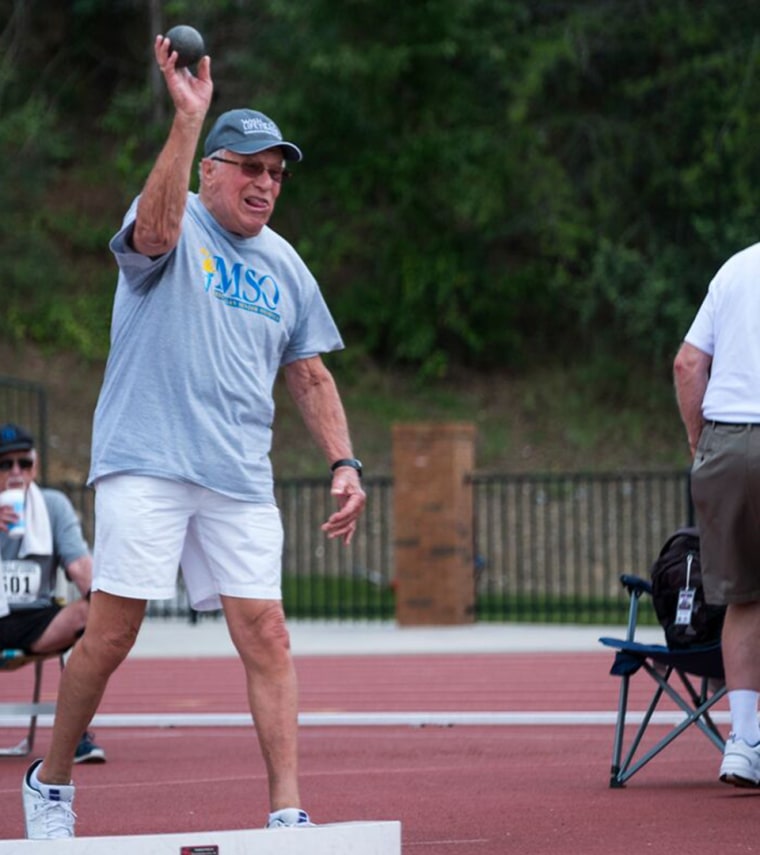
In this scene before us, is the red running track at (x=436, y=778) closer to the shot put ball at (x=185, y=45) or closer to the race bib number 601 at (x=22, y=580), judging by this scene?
the race bib number 601 at (x=22, y=580)

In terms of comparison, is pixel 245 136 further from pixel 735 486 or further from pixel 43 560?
pixel 43 560

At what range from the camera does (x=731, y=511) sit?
22.1 feet

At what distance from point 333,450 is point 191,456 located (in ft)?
1.83

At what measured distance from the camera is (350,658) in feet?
48.6

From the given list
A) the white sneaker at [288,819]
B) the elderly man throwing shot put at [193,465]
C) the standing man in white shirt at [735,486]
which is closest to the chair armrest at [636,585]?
the standing man in white shirt at [735,486]

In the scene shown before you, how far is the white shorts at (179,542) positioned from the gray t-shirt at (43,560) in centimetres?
322

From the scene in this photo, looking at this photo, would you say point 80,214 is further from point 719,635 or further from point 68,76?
point 719,635

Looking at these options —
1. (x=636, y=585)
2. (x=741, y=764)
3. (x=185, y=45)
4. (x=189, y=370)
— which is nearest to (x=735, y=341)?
(x=636, y=585)

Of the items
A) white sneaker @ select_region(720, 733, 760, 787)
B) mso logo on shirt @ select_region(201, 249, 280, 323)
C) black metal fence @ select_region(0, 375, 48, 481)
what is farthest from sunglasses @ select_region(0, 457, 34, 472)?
black metal fence @ select_region(0, 375, 48, 481)

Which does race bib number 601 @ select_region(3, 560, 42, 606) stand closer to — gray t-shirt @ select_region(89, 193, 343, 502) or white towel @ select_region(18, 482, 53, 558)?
white towel @ select_region(18, 482, 53, 558)

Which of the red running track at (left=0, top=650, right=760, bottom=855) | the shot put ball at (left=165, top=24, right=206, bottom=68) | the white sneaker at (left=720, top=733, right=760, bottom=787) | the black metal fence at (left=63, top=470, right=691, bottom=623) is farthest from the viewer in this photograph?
the black metal fence at (left=63, top=470, right=691, bottom=623)

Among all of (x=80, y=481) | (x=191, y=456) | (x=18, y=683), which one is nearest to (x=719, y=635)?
(x=191, y=456)

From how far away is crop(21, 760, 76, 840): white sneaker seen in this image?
5.38 m

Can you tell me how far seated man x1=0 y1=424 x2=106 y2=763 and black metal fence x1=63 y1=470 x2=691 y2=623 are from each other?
1000 centimetres
